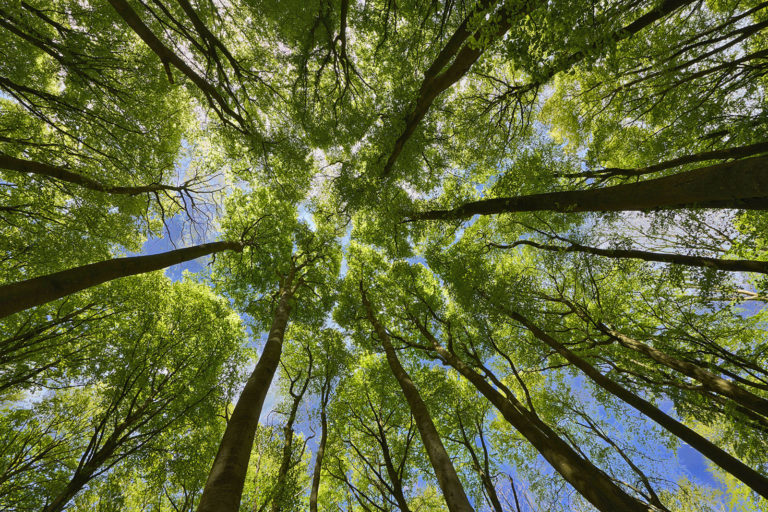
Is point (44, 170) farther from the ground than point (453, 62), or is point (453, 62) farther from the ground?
point (453, 62)

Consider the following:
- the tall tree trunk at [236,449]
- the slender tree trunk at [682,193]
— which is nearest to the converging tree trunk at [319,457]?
the tall tree trunk at [236,449]

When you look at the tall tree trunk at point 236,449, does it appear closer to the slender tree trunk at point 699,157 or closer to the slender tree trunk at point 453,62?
the slender tree trunk at point 453,62

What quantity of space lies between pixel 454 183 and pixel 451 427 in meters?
10.6

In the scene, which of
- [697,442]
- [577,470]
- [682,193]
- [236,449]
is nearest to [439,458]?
[577,470]

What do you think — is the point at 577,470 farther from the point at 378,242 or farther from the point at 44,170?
the point at 44,170

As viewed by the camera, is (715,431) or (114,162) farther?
(715,431)

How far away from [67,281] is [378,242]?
10.8 meters

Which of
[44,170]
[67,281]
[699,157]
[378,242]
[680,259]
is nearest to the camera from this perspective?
[67,281]

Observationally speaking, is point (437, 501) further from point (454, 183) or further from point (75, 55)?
point (75, 55)

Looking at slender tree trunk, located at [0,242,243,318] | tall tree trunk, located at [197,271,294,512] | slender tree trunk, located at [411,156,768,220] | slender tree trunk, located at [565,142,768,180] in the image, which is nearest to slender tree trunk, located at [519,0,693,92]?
slender tree trunk, located at [411,156,768,220]

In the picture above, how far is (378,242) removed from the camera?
44.5ft

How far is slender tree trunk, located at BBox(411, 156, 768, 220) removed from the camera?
3037mm

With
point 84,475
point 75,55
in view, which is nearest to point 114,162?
point 75,55

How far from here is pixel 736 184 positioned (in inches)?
123
